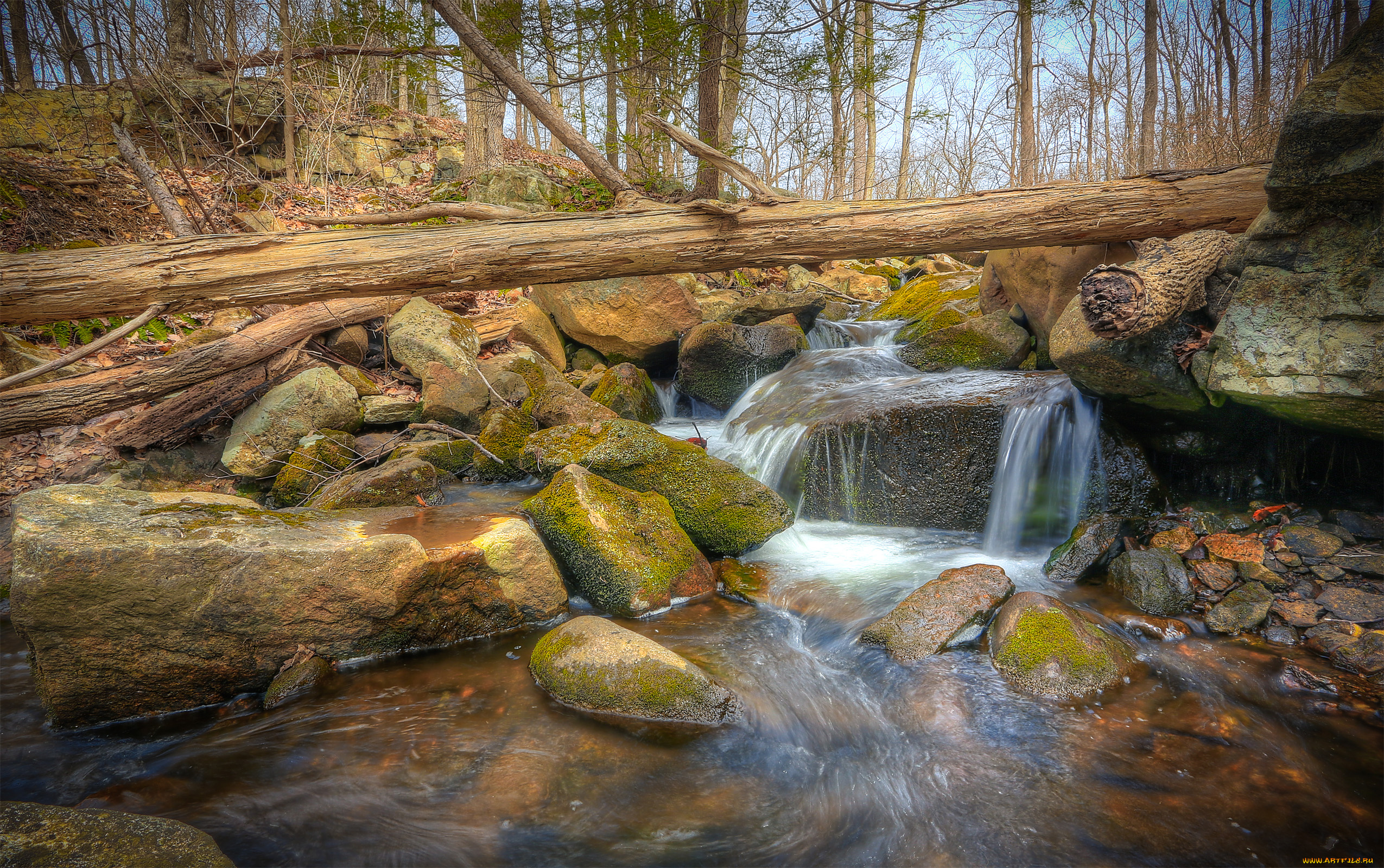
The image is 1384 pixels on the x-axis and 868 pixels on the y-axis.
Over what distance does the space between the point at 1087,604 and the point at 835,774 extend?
7.59ft

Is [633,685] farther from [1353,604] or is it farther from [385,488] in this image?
[1353,604]

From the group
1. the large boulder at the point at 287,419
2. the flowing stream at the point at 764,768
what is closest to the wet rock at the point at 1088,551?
the flowing stream at the point at 764,768

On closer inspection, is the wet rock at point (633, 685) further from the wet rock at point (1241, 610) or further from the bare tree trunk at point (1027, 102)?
the bare tree trunk at point (1027, 102)

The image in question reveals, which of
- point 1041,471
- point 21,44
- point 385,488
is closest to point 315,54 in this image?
point 21,44

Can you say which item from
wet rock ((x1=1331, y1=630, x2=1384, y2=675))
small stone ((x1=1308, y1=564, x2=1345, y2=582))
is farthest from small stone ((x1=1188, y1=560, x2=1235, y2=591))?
wet rock ((x1=1331, y1=630, x2=1384, y2=675))

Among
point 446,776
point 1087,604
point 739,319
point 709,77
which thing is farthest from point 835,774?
point 709,77

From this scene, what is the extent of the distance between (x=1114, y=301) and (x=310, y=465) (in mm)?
6501

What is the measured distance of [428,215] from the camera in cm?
628

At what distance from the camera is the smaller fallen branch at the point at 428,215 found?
6.11 m

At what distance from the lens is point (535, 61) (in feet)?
26.8

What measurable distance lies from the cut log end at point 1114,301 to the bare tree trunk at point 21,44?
12.2 m

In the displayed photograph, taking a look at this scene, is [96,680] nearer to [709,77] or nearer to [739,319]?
[739,319]

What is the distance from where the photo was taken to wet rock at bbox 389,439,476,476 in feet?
19.9

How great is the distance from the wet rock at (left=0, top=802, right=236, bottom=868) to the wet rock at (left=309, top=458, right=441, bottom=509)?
2.86m
